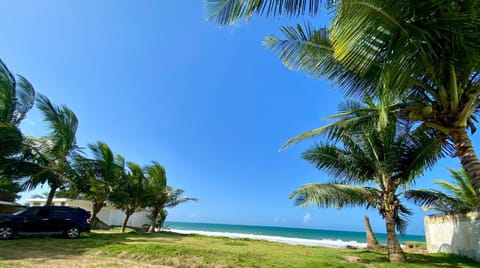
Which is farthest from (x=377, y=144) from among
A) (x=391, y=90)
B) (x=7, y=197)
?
(x=7, y=197)

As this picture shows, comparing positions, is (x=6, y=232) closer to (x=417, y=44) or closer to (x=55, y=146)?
(x=55, y=146)

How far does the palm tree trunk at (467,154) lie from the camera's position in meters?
4.38

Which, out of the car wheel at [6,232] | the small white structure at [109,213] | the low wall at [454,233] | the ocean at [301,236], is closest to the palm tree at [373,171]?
the low wall at [454,233]

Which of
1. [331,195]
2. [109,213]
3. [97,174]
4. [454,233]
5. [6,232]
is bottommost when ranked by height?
[6,232]

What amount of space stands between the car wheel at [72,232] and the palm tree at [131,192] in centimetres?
368

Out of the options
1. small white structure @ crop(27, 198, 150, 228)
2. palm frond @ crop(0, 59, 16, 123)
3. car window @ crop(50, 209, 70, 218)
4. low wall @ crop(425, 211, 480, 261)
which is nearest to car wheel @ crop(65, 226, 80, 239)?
car window @ crop(50, 209, 70, 218)

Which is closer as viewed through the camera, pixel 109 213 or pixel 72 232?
pixel 72 232

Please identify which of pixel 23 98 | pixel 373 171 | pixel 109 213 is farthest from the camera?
pixel 109 213

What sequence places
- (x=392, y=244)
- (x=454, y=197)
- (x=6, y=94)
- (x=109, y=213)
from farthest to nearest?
(x=109, y=213) → (x=454, y=197) → (x=6, y=94) → (x=392, y=244)

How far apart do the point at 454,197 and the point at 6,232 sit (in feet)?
61.1

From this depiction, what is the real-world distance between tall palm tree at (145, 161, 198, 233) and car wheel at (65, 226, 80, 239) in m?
7.53

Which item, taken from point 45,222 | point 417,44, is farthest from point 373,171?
point 45,222

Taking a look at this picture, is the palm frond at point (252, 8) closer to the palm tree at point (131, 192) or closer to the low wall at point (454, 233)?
the low wall at point (454, 233)

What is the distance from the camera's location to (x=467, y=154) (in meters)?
4.49
